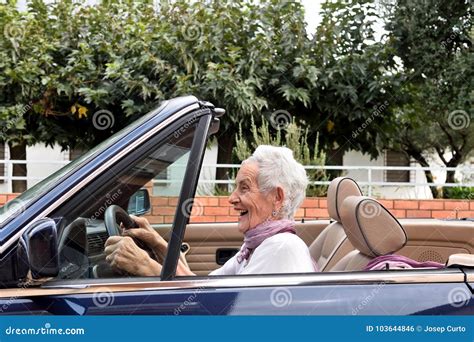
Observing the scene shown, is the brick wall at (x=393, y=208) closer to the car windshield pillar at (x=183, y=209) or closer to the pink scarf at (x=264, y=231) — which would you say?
the pink scarf at (x=264, y=231)

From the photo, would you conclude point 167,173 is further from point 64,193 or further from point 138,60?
point 138,60

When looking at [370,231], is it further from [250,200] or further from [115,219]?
[115,219]

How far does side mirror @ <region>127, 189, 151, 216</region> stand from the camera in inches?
97.3

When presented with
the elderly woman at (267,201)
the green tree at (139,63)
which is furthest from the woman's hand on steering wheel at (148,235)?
the green tree at (139,63)

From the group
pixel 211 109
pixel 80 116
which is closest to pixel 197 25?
pixel 80 116

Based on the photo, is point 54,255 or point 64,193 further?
Answer: point 64,193

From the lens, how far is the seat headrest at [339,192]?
3.31m

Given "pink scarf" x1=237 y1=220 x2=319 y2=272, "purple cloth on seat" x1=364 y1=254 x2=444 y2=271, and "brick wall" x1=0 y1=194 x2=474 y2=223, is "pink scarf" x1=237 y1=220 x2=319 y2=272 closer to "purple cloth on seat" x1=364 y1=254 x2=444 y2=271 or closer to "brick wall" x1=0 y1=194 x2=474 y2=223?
"purple cloth on seat" x1=364 y1=254 x2=444 y2=271

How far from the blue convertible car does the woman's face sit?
14.2 inches

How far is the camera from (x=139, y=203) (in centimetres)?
257

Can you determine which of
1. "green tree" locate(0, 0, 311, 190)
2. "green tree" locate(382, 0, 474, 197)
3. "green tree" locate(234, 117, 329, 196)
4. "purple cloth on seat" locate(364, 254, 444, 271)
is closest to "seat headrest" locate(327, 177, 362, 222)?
"purple cloth on seat" locate(364, 254, 444, 271)

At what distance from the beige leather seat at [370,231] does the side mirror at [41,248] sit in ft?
3.74

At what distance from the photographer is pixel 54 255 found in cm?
197
